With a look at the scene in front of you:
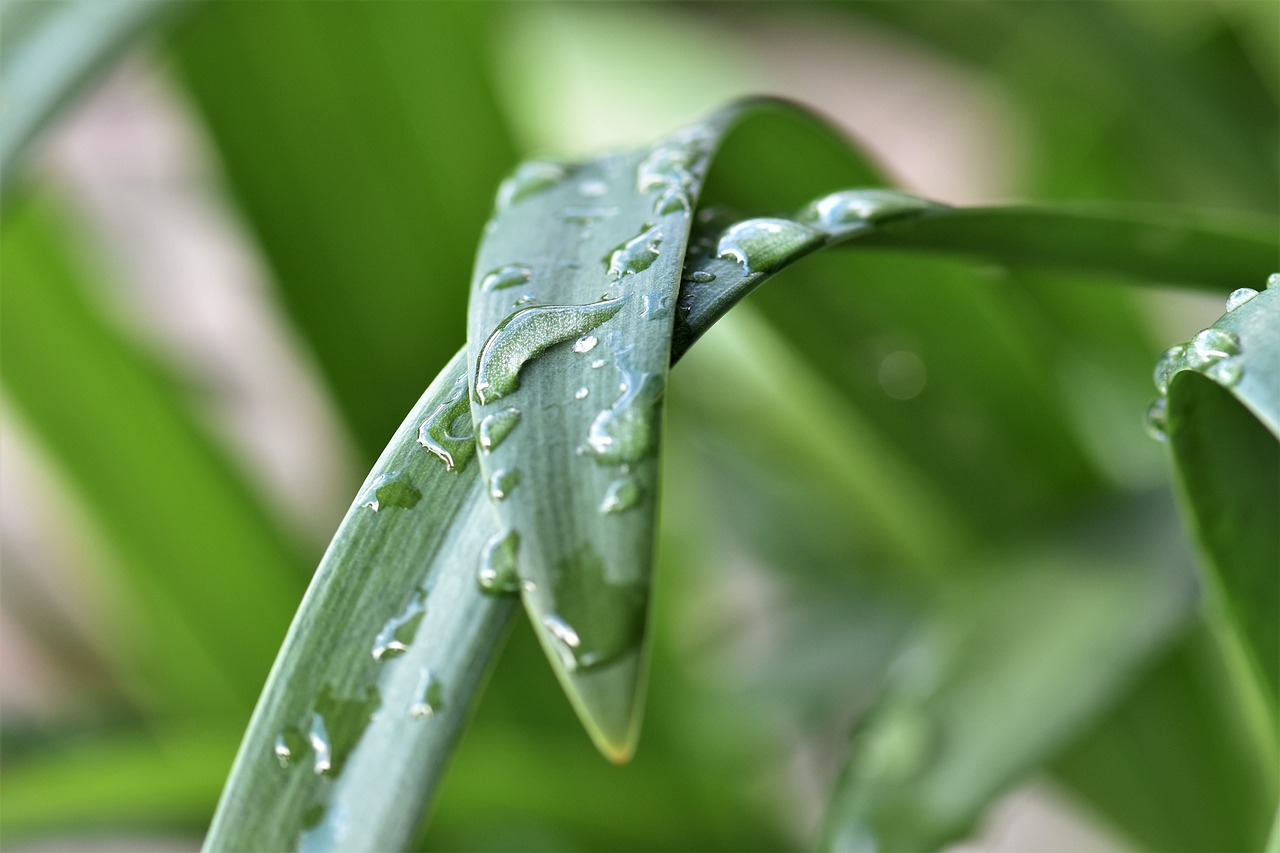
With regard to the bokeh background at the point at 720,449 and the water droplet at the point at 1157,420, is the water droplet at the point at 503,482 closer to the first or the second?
the water droplet at the point at 1157,420

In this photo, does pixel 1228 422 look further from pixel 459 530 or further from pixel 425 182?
pixel 425 182

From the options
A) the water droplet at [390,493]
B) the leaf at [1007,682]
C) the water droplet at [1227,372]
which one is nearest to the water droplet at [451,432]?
the water droplet at [390,493]

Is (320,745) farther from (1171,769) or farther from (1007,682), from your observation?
(1171,769)

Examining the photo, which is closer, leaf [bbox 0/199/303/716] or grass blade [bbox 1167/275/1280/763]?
grass blade [bbox 1167/275/1280/763]

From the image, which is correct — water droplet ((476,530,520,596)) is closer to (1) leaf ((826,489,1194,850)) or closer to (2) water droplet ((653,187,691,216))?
(2) water droplet ((653,187,691,216))

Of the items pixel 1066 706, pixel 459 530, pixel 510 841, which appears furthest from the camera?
pixel 510 841

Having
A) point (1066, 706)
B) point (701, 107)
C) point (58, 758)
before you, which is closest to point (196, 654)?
point (58, 758)

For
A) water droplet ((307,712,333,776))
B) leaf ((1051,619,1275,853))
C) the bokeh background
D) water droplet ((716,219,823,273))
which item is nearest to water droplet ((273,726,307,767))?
water droplet ((307,712,333,776))
